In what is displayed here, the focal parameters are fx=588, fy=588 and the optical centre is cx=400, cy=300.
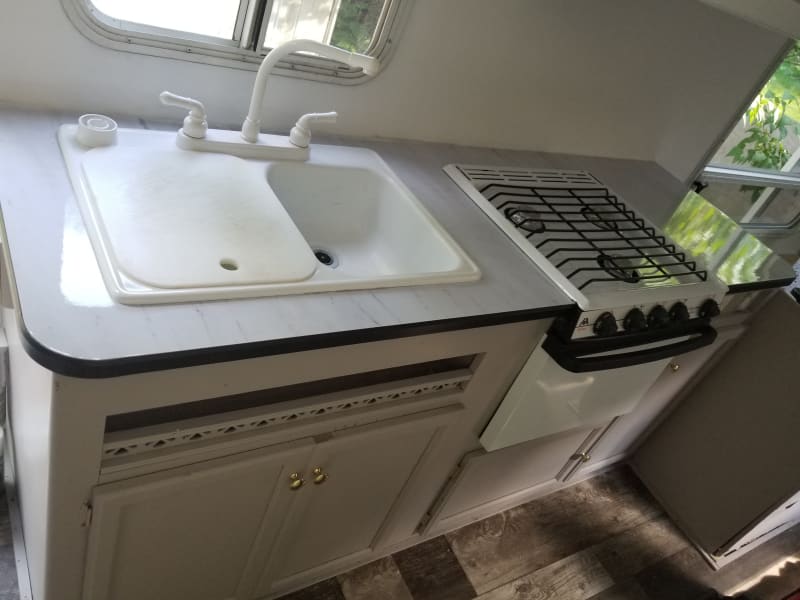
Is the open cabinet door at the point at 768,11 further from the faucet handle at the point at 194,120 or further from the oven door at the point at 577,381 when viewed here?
the faucet handle at the point at 194,120

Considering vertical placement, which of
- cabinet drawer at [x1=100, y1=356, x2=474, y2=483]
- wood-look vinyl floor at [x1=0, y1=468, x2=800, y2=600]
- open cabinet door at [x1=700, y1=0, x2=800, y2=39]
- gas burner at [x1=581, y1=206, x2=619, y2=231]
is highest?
open cabinet door at [x1=700, y1=0, x2=800, y2=39]

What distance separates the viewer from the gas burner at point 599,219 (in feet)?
5.27

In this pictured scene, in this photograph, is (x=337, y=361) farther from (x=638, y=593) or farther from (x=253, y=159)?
(x=638, y=593)

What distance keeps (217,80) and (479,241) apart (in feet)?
2.29

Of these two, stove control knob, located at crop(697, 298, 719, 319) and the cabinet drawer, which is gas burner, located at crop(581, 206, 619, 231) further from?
the cabinet drawer

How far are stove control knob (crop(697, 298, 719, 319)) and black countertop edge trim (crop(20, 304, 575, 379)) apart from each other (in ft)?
1.94

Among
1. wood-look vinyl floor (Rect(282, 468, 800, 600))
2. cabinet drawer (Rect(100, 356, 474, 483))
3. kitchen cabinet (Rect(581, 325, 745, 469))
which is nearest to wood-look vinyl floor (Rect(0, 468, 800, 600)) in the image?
wood-look vinyl floor (Rect(282, 468, 800, 600))

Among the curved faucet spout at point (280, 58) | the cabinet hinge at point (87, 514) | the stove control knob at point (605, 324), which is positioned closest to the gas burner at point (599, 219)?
the stove control knob at point (605, 324)

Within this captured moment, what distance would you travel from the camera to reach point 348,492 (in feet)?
4.40

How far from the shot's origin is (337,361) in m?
1.01

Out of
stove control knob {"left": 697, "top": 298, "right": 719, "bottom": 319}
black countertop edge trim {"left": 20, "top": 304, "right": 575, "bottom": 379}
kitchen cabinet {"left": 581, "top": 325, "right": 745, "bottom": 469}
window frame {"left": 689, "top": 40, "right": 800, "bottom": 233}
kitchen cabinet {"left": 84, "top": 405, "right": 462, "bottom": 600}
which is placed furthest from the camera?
window frame {"left": 689, "top": 40, "right": 800, "bottom": 233}

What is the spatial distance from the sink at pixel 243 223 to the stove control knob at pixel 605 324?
30cm

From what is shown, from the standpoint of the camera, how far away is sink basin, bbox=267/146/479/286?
1.34 metres

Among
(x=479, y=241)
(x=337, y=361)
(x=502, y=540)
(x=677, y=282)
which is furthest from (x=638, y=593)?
(x=337, y=361)
